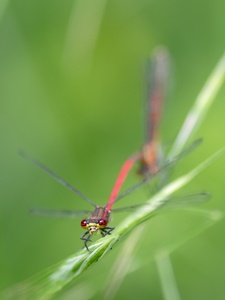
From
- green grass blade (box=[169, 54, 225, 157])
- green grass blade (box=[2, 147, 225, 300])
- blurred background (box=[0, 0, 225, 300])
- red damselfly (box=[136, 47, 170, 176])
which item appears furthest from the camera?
blurred background (box=[0, 0, 225, 300])

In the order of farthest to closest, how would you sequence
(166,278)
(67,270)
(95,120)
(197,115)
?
(95,120)
(197,115)
(166,278)
(67,270)

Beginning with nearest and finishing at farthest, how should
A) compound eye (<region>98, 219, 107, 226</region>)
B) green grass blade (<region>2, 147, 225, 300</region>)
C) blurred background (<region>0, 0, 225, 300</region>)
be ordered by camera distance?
green grass blade (<region>2, 147, 225, 300</region>) < compound eye (<region>98, 219, 107, 226</region>) < blurred background (<region>0, 0, 225, 300</region>)

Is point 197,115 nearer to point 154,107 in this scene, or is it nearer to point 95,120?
point 154,107

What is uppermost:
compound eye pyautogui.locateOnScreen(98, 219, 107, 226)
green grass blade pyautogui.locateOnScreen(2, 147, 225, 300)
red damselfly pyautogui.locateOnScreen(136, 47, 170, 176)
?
red damselfly pyautogui.locateOnScreen(136, 47, 170, 176)

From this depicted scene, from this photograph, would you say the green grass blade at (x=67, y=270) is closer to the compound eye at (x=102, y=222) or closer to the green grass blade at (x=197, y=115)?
the compound eye at (x=102, y=222)

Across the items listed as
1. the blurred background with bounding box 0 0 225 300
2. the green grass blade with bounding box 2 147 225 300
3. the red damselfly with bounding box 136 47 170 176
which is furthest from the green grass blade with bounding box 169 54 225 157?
the blurred background with bounding box 0 0 225 300

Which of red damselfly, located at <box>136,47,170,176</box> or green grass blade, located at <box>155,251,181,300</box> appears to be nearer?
green grass blade, located at <box>155,251,181,300</box>

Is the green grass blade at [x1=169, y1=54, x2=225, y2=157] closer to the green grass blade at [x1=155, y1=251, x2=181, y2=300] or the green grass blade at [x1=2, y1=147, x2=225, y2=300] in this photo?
the green grass blade at [x1=155, y1=251, x2=181, y2=300]

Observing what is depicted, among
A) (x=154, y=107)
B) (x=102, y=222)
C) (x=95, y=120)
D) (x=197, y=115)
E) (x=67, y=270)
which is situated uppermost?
(x=95, y=120)

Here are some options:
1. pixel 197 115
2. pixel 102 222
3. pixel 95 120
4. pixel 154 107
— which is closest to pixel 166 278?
pixel 102 222
